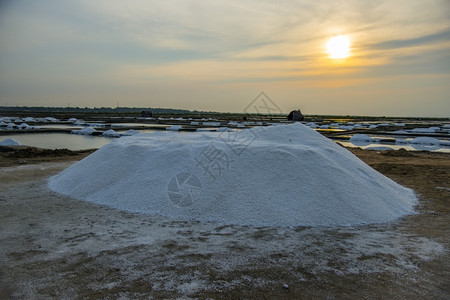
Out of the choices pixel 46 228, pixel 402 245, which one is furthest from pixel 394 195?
pixel 46 228

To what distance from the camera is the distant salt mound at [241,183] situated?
4098mm

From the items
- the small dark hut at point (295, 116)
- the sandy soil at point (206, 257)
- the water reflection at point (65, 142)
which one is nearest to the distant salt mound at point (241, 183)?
the sandy soil at point (206, 257)

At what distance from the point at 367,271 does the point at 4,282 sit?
3.15 m

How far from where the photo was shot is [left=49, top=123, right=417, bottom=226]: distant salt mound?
4098mm

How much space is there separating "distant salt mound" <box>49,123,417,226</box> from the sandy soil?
0.95 ft

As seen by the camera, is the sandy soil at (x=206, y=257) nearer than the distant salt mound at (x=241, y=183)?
Yes

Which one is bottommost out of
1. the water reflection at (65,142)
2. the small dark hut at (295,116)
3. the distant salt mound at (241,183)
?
the water reflection at (65,142)

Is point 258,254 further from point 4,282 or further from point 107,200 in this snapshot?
point 107,200

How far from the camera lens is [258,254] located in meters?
3.00

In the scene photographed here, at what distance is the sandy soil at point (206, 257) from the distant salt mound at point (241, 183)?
290mm

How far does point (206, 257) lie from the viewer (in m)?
2.91

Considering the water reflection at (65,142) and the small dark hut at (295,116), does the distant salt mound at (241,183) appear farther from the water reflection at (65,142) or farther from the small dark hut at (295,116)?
the small dark hut at (295,116)

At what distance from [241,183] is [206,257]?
70.7 inches

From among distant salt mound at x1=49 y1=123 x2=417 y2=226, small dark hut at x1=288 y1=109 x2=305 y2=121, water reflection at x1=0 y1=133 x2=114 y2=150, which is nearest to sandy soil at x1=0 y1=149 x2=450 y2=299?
distant salt mound at x1=49 y1=123 x2=417 y2=226
